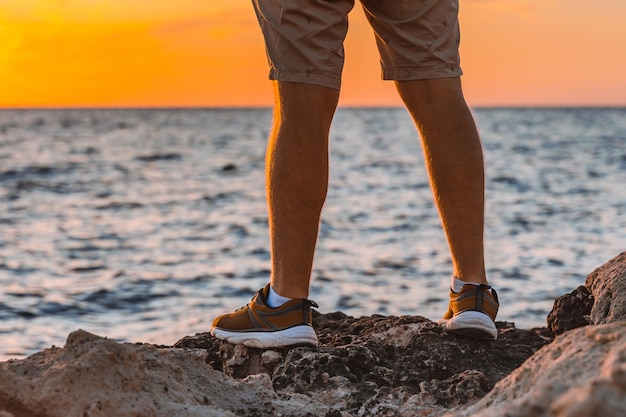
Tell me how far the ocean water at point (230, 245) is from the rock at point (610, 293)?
232 centimetres

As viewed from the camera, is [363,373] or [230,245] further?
[230,245]

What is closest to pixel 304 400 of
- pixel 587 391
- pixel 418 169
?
pixel 587 391

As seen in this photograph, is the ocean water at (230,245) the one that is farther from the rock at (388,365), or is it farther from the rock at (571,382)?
the rock at (571,382)

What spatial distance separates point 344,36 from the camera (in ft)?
8.82

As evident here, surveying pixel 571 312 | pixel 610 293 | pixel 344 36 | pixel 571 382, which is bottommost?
pixel 571 312

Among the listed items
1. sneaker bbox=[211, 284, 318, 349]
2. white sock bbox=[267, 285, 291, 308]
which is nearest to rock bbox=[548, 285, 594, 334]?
sneaker bbox=[211, 284, 318, 349]

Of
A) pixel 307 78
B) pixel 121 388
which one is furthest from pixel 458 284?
pixel 121 388

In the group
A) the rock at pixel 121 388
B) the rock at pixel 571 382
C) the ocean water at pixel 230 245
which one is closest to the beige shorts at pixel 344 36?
the rock at pixel 121 388

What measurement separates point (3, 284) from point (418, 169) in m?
13.1

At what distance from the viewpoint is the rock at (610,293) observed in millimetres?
2758

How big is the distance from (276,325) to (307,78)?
2.64ft

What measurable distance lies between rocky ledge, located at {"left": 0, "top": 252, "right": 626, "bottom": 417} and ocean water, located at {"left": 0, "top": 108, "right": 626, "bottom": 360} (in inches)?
92.2

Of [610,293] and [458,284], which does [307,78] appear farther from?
[610,293]

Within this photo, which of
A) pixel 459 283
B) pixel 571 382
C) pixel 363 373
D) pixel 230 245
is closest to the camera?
pixel 571 382
